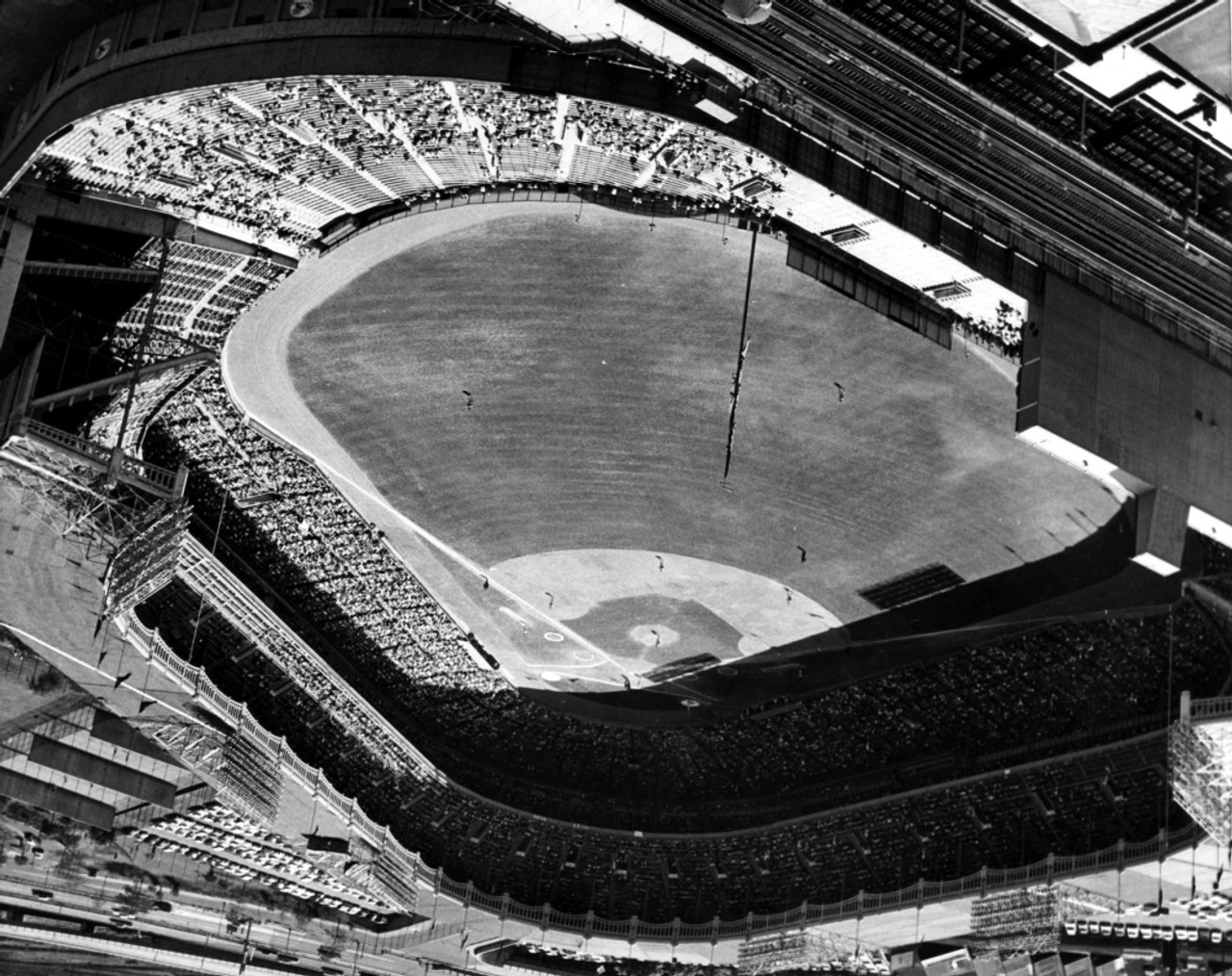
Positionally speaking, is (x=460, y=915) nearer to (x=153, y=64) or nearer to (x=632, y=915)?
(x=632, y=915)

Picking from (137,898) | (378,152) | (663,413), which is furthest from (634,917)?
(378,152)

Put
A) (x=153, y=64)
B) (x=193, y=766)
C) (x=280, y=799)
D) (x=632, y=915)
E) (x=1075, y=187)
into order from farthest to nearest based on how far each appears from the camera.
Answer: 1. (x=632, y=915)
2. (x=280, y=799)
3. (x=193, y=766)
4. (x=1075, y=187)
5. (x=153, y=64)

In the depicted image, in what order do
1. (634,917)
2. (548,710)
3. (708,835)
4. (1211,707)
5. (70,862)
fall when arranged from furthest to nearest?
(708,835) → (634,917) → (548,710) → (70,862) → (1211,707)

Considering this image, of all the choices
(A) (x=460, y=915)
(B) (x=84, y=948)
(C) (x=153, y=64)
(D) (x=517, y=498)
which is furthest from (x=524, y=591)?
(C) (x=153, y=64)

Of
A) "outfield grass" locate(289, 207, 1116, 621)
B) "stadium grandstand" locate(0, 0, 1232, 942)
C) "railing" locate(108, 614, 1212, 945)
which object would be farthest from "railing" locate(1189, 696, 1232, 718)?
"outfield grass" locate(289, 207, 1116, 621)

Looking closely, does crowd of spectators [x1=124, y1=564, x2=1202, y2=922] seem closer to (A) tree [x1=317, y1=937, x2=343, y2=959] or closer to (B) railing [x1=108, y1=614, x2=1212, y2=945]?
(B) railing [x1=108, y1=614, x2=1212, y2=945]

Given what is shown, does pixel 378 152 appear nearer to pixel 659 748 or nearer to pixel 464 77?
pixel 464 77
